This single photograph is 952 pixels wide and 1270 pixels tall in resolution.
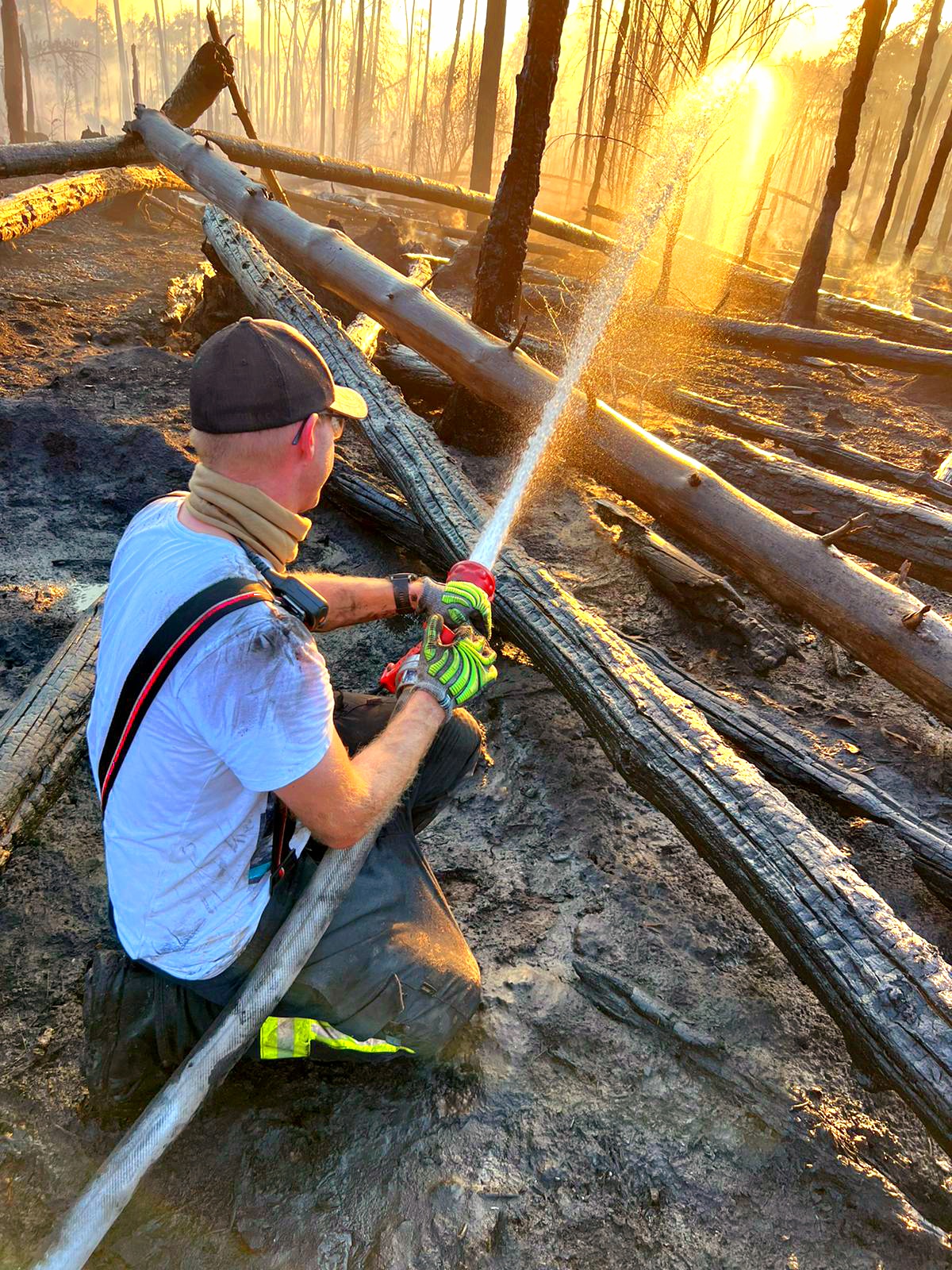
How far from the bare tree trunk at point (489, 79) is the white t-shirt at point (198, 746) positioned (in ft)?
55.8

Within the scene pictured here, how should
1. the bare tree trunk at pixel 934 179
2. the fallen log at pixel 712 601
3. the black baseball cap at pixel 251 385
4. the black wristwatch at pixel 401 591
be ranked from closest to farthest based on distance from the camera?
the black baseball cap at pixel 251 385 < the black wristwatch at pixel 401 591 < the fallen log at pixel 712 601 < the bare tree trunk at pixel 934 179

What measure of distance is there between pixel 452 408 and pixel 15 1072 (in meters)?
5.17

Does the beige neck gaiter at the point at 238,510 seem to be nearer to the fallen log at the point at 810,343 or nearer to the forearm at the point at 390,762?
the forearm at the point at 390,762

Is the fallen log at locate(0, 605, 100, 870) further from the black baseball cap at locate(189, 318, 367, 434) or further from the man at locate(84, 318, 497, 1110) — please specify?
the black baseball cap at locate(189, 318, 367, 434)

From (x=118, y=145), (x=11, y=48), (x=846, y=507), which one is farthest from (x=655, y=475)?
(x=11, y=48)

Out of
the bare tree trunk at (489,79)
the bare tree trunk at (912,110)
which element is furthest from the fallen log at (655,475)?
the bare tree trunk at (912,110)

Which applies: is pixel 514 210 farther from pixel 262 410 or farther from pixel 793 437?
pixel 262 410

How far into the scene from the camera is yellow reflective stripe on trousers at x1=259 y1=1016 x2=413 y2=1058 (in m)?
1.94

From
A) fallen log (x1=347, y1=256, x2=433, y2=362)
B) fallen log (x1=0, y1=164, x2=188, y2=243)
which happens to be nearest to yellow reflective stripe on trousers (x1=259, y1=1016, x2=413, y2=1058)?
fallen log (x1=347, y1=256, x2=433, y2=362)

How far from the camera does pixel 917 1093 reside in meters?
1.93

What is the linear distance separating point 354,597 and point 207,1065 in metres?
1.51

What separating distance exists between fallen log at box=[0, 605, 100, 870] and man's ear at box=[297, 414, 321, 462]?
1672 mm

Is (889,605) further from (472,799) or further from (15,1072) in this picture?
(15,1072)

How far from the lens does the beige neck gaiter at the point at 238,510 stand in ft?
5.53
